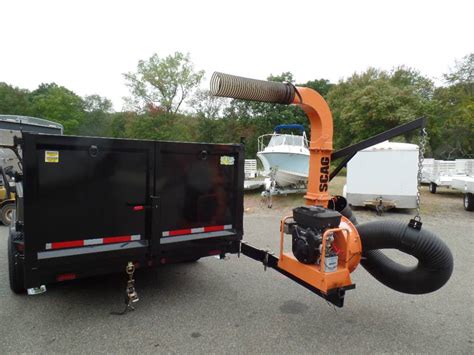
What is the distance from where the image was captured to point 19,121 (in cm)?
748

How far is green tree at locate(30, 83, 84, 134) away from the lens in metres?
47.8

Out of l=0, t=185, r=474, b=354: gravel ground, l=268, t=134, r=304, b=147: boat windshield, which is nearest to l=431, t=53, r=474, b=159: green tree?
l=268, t=134, r=304, b=147: boat windshield

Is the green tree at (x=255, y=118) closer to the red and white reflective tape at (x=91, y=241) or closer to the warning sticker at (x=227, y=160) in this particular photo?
the warning sticker at (x=227, y=160)

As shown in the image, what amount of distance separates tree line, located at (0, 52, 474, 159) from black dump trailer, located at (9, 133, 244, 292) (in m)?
18.6

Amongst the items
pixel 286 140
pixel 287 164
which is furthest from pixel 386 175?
pixel 286 140

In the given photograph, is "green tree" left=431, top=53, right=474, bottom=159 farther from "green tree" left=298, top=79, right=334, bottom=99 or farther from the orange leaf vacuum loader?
the orange leaf vacuum loader

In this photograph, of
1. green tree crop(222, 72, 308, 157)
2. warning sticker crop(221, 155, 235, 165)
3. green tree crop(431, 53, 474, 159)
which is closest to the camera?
warning sticker crop(221, 155, 235, 165)

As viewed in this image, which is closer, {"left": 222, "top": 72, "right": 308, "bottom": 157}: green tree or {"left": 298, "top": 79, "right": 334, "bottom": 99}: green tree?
{"left": 222, "top": 72, "right": 308, "bottom": 157}: green tree

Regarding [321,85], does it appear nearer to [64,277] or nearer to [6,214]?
[6,214]

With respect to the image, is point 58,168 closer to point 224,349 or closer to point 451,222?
point 224,349

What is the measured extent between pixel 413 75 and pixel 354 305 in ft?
115

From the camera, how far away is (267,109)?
32906mm

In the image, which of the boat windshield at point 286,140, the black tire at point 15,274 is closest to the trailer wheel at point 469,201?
the boat windshield at point 286,140

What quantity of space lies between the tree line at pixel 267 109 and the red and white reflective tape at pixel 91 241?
19407mm
